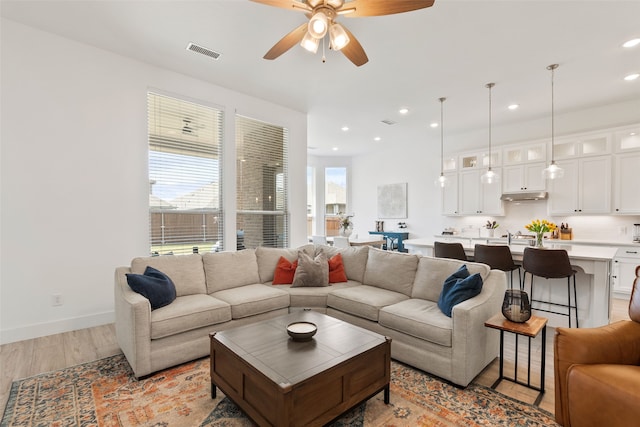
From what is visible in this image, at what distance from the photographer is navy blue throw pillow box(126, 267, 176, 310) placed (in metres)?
2.56

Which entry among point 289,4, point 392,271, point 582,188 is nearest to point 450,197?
point 582,188

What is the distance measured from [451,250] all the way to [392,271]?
1030 millimetres

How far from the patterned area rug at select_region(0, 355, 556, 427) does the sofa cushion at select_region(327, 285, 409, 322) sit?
0.58 m

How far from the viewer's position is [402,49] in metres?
3.36

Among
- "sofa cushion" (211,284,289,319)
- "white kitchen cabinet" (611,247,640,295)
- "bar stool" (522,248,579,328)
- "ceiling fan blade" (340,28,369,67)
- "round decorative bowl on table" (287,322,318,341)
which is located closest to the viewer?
"round decorative bowl on table" (287,322,318,341)

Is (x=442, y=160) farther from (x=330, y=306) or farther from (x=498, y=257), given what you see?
(x=330, y=306)

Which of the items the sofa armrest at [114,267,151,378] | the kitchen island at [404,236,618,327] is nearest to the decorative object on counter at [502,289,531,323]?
the kitchen island at [404,236,618,327]

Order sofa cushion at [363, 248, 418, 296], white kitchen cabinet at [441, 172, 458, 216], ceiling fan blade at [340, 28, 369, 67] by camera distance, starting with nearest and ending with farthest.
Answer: ceiling fan blade at [340, 28, 369, 67] < sofa cushion at [363, 248, 418, 296] < white kitchen cabinet at [441, 172, 458, 216]

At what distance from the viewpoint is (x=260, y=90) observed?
4.63 m

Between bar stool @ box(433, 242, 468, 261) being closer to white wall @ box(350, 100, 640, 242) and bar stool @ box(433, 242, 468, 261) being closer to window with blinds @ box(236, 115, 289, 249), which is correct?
window with blinds @ box(236, 115, 289, 249)

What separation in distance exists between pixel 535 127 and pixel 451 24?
4.02 meters

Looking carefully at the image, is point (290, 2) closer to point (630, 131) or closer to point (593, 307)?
point (593, 307)

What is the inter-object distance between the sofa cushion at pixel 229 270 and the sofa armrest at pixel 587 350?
9.45ft

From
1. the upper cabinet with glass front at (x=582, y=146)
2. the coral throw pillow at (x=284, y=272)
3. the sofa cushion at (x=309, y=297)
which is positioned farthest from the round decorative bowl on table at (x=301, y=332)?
the upper cabinet with glass front at (x=582, y=146)
